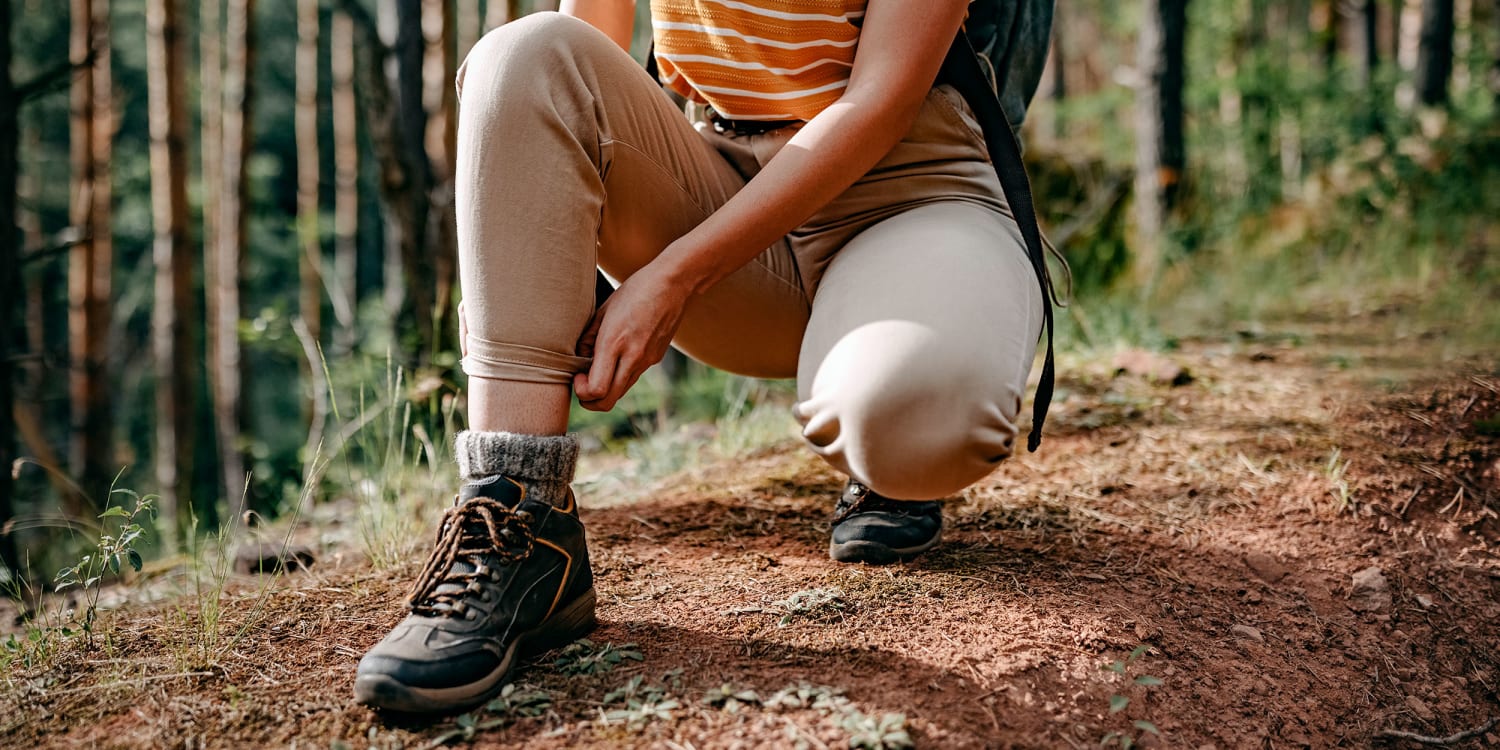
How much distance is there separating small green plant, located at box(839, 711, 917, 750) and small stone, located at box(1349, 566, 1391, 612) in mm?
1066

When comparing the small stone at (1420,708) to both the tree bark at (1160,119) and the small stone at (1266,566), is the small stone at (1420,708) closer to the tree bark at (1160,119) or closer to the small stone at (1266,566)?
the small stone at (1266,566)

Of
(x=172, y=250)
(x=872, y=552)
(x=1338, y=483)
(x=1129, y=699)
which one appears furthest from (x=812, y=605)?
(x=172, y=250)

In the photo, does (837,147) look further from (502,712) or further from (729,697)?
(502,712)

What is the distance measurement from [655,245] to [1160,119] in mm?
4973

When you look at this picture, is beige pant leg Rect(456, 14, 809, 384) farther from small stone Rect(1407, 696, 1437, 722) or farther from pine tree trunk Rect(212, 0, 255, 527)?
pine tree trunk Rect(212, 0, 255, 527)

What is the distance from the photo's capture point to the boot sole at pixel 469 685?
1.18 metres

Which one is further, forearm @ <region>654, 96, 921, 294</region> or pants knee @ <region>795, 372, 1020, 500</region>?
forearm @ <region>654, 96, 921, 294</region>

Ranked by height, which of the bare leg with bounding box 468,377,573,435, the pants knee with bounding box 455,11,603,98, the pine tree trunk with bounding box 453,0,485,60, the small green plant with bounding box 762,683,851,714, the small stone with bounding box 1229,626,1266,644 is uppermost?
the pine tree trunk with bounding box 453,0,485,60

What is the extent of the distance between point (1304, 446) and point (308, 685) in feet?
7.25

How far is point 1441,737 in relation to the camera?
1.43 m

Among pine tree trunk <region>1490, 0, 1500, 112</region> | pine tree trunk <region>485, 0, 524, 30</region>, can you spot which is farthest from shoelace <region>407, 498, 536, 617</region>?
pine tree trunk <region>1490, 0, 1500, 112</region>

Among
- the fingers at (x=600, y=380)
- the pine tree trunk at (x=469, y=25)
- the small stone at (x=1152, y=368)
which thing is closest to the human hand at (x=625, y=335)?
the fingers at (x=600, y=380)

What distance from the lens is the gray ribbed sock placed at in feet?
4.25

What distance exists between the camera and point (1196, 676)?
1415mm
